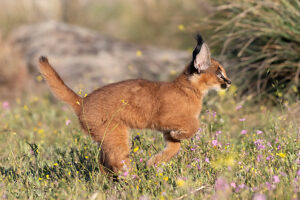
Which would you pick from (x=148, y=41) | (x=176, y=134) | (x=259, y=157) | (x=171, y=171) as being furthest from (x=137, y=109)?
(x=148, y=41)

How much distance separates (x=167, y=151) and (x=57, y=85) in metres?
1.21

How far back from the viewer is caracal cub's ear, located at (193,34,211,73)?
3.59 meters

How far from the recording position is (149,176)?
11.1 feet

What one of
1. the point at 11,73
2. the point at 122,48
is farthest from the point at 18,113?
the point at 122,48

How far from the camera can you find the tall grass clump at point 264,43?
5465 millimetres

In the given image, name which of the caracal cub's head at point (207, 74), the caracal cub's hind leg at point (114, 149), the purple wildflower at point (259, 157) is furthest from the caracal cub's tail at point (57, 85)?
the purple wildflower at point (259, 157)

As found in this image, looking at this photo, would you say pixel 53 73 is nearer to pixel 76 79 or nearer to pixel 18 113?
pixel 18 113

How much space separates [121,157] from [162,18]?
768cm

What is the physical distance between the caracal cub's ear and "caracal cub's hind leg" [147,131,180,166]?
70 cm

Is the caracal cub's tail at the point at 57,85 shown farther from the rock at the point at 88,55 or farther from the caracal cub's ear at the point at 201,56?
the rock at the point at 88,55

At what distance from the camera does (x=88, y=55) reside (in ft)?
28.9

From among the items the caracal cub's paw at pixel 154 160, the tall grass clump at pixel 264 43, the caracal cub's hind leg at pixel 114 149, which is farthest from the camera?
the tall grass clump at pixel 264 43

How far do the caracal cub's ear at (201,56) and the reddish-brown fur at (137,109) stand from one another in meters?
0.05

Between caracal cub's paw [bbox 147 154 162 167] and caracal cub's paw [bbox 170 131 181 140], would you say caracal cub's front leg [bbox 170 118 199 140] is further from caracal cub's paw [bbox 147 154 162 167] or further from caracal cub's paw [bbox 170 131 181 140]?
caracal cub's paw [bbox 147 154 162 167]
